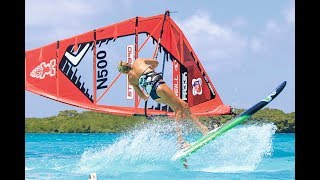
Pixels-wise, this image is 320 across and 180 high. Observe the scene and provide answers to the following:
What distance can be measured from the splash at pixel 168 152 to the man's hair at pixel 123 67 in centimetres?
51

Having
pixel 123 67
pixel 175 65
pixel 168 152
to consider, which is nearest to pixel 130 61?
pixel 123 67

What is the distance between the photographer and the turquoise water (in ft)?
15.1

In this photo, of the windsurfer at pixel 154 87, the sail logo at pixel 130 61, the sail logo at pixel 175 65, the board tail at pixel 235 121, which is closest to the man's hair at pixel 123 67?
the windsurfer at pixel 154 87

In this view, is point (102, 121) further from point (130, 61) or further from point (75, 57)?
point (130, 61)

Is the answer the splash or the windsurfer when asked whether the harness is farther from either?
the splash

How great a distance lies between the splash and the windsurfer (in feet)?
0.27

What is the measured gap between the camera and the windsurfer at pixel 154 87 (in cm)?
447

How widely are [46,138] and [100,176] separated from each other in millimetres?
1425

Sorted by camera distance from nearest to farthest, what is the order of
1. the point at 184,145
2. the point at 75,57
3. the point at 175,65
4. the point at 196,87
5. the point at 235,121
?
the point at 235,121, the point at 184,145, the point at 175,65, the point at 196,87, the point at 75,57

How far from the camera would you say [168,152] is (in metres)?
4.61

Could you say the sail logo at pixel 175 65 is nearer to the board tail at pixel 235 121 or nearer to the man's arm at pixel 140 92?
the man's arm at pixel 140 92

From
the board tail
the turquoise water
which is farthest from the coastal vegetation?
the board tail

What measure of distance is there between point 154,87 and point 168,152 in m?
0.51
